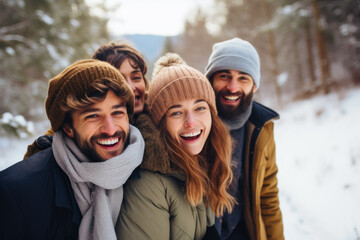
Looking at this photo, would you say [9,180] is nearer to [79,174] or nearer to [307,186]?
[79,174]

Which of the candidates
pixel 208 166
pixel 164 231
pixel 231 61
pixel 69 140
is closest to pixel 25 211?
pixel 69 140

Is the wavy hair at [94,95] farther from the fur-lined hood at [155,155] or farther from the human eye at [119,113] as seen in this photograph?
the fur-lined hood at [155,155]

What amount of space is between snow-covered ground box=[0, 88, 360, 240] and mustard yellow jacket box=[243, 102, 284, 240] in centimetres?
77

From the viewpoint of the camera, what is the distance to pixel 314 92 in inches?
442

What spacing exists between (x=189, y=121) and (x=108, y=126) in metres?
0.68

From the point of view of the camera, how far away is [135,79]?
8.38 ft

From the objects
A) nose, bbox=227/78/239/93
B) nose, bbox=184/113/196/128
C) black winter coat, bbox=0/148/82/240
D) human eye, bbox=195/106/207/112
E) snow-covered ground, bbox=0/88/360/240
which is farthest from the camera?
snow-covered ground, bbox=0/88/360/240

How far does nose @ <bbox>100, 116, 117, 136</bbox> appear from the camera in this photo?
1555mm

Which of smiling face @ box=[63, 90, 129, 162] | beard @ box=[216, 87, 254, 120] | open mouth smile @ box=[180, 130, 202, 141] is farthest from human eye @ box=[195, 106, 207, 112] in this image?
smiling face @ box=[63, 90, 129, 162]

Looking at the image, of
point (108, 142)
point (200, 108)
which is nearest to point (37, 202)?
point (108, 142)

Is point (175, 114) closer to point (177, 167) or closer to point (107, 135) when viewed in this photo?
point (177, 167)

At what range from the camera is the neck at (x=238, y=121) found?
2.37 m

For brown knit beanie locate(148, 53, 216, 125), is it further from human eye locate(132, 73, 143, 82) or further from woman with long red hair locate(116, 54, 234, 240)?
human eye locate(132, 73, 143, 82)

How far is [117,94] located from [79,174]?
2.29 feet
